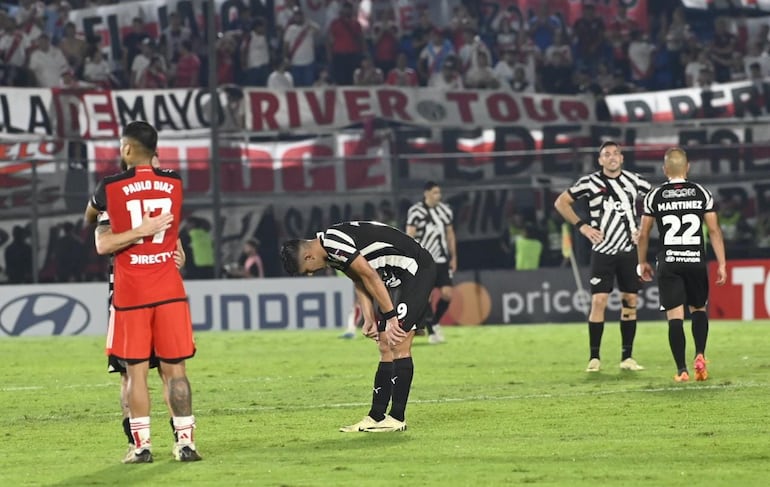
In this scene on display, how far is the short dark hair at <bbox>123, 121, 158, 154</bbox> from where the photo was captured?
8.80 metres

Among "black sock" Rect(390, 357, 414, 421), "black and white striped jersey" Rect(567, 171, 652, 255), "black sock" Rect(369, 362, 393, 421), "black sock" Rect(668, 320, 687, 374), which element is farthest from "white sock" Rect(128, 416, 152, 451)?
"black and white striped jersey" Rect(567, 171, 652, 255)

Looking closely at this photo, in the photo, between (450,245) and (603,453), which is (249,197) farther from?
(603,453)

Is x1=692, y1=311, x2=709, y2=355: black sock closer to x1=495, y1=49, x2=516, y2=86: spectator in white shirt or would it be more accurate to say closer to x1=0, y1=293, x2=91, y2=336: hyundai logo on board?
x1=0, y1=293, x2=91, y2=336: hyundai logo on board

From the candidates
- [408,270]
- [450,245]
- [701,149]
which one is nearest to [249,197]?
[450,245]

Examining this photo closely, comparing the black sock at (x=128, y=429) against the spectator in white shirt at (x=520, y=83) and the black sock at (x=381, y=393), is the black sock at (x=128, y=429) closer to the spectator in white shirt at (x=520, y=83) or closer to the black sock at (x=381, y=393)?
the black sock at (x=381, y=393)

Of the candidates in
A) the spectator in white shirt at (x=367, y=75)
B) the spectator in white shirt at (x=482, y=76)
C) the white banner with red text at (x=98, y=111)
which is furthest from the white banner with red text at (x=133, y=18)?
the spectator in white shirt at (x=482, y=76)

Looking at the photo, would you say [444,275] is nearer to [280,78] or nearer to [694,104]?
[280,78]

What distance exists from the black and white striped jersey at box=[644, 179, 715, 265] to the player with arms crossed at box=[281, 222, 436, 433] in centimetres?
362

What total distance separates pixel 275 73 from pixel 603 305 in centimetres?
1613

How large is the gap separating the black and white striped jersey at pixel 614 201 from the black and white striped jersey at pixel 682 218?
148 centimetres

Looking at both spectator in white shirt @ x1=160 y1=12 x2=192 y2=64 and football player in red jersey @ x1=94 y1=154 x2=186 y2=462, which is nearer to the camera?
football player in red jersey @ x1=94 y1=154 x2=186 y2=462

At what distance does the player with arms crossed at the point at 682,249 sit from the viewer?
13.8m

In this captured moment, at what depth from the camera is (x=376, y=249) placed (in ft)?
34.6

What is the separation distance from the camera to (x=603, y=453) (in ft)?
29.9
